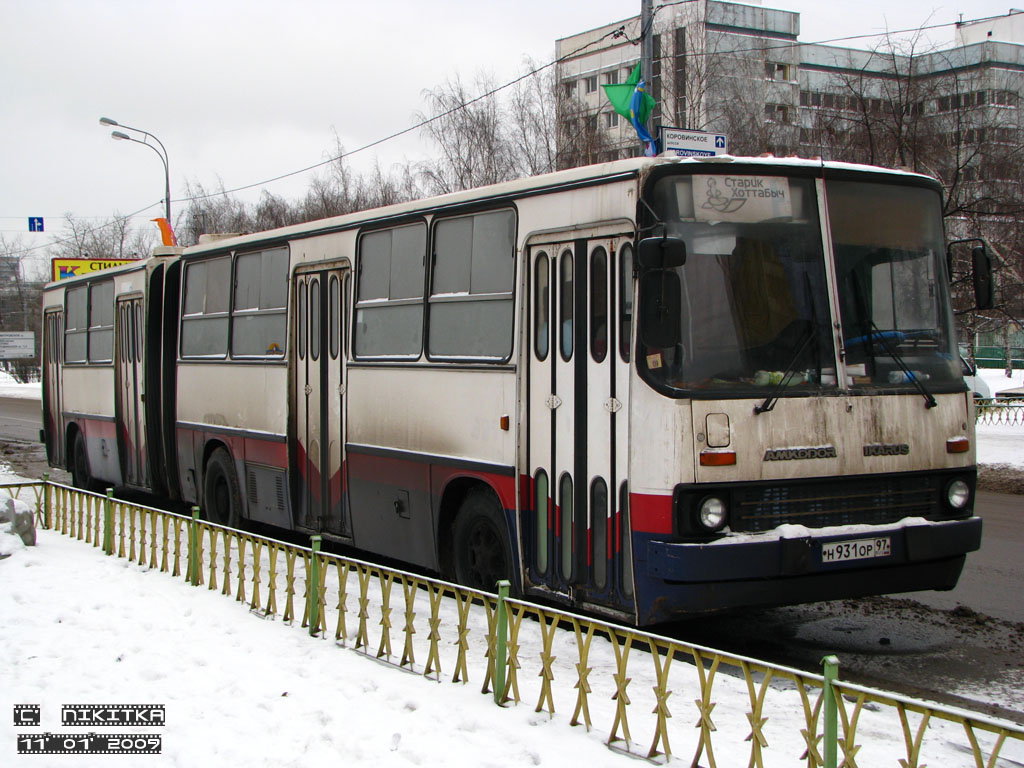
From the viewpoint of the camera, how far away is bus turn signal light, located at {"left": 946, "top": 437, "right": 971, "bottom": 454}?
6988 millimetres

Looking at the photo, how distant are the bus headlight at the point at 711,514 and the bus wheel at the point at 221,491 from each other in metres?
7.02

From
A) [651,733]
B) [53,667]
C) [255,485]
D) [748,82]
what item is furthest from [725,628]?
[748,82]

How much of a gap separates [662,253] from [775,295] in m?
0.83

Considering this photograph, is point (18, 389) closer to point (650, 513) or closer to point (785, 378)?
point (650, 513)

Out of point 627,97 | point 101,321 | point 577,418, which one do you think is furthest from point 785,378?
point 101,321

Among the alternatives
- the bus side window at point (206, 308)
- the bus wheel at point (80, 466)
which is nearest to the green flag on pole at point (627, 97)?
the bus side window at point (206, 308)

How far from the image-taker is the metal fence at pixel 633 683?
4453 millimetres

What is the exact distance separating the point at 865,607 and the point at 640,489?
2939mm

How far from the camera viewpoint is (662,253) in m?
6.30

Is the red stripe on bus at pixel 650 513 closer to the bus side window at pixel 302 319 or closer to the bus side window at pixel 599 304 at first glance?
the bus side window at pixel 599 304

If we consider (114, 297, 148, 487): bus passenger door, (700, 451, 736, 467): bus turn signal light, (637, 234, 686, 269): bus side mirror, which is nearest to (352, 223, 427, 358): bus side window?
(637, 234, 686, 269): bus side mirror

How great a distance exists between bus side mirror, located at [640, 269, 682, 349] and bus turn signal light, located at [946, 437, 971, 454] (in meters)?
2.00

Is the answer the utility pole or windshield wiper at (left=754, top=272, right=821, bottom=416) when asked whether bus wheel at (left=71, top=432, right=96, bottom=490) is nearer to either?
the utility pole
